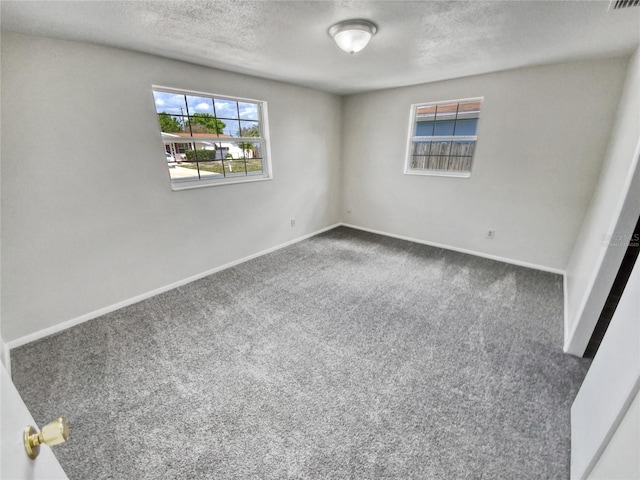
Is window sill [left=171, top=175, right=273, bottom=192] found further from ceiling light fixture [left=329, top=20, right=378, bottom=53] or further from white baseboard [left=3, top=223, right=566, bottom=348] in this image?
ceiling light fixture [left=329, top=20, right=378, bottom=53]

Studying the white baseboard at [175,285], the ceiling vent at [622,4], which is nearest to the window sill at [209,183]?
the white baseboard at [175,285]

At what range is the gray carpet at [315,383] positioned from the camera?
1.35m

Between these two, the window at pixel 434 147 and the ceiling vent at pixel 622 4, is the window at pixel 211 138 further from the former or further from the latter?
the ceiling vent at pixel 622 4

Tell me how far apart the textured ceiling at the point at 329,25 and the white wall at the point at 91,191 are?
209 mm

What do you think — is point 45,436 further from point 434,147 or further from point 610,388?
point 434,147

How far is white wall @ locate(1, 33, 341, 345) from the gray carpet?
0.33 meters

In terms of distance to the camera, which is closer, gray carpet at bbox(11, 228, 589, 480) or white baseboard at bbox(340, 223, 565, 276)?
gray carpet at bbox(11, 228, 589, 480)

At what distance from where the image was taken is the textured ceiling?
1.60 metres

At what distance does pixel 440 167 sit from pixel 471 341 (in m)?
2.65

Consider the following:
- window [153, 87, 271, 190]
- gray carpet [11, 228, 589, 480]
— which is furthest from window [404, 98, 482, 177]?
window [153, 87, 271, 190]

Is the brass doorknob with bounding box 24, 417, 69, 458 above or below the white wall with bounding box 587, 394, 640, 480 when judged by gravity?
above

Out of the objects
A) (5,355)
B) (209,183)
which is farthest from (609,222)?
(5,355)

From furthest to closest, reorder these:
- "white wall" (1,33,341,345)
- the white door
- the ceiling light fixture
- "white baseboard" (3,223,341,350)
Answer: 1. "white baseboard" (3,223,341,350)
2. "white wall" (1,33,341,345)
3. the ceiling light fixture
4. the white door

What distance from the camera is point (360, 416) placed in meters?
1.55
